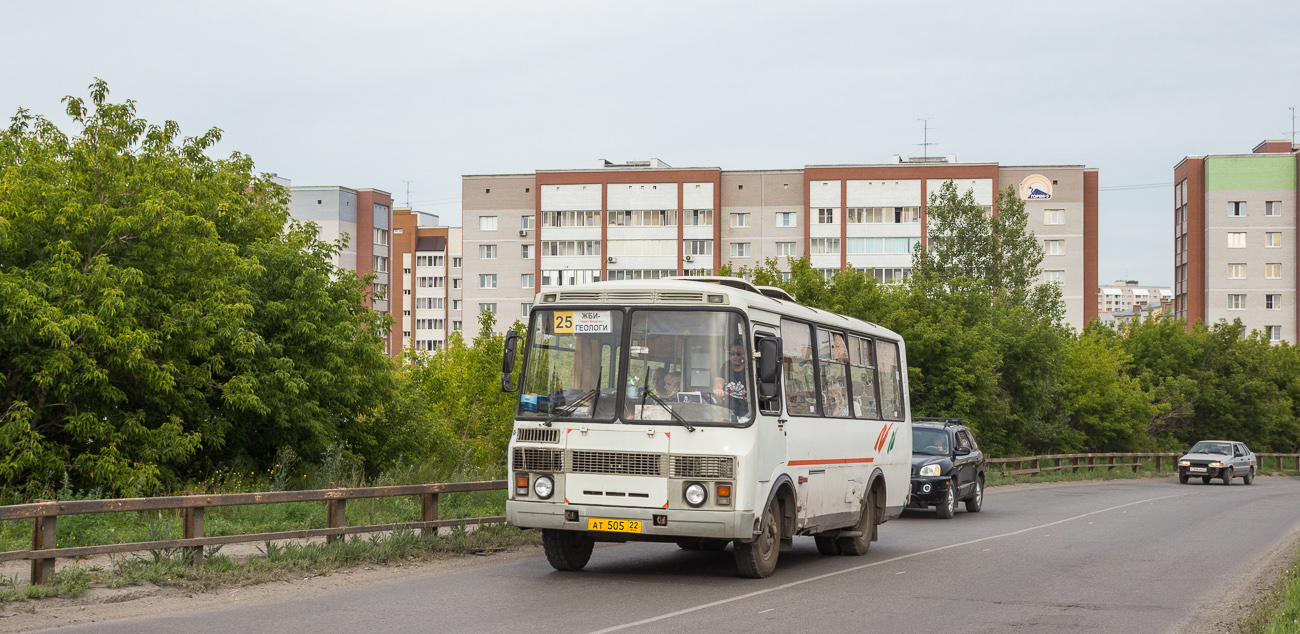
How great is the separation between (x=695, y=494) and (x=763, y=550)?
135 centimetres

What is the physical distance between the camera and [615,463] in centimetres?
1180

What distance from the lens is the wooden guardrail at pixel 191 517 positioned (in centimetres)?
1012

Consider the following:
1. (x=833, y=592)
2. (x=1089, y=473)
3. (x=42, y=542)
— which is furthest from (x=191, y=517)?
(x=1089, y=473)

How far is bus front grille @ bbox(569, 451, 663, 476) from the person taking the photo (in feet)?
38.3

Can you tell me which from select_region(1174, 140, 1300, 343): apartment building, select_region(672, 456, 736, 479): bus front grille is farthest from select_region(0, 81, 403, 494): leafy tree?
select_region(1174, 140, 1300, 343): apartment building

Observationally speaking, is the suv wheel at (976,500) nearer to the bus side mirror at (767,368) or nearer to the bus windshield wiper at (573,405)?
the bus side mirror at (767,368)

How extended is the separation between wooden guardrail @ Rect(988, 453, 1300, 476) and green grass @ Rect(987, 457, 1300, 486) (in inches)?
2.7

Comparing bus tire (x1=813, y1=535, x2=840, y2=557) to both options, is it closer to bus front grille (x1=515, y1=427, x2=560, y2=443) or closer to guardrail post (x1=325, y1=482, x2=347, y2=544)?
bus front grille (x1=515, y1=427, x2=560, y2=443)

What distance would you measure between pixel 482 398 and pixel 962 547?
18557mm

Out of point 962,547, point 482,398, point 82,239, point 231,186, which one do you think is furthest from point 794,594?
point 482,398

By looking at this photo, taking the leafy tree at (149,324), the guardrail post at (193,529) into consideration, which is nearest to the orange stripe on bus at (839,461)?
the guardrail post at (193,529)

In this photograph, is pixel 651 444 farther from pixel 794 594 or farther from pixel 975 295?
pixel 975 295

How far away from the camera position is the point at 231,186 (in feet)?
74.8

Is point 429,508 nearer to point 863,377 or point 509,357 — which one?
point 509,357
